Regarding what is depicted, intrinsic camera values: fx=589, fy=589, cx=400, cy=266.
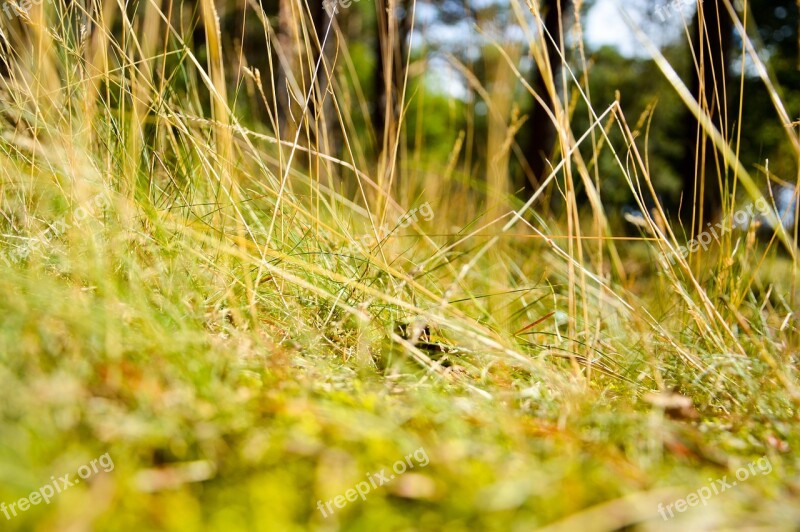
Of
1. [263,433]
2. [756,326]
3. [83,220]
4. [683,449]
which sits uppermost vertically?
[83,220]

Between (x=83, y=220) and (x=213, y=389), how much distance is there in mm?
516

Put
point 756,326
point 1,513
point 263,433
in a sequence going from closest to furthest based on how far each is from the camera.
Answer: point 1,513, point 263,433, point 756,326

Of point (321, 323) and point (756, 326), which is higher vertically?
point (321, 323)

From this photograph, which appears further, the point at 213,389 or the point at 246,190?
the point at 246,190

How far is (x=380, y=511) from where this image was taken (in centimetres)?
51

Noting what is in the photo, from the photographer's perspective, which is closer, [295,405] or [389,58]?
[295,405]

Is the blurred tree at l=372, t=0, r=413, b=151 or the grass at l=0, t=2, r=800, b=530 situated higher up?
the blurred tree at l=372, t=0, r=413, b=151

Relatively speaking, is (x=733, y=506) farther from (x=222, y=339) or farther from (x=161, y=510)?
(x=222, y=339)

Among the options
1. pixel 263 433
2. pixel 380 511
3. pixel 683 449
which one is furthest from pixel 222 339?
pixel 683 449

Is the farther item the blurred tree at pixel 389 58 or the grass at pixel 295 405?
the blurred tree at pixel 389 58

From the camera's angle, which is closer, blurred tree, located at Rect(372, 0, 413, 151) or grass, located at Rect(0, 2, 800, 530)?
grass, located at Rect(0, 2, 800, 530)

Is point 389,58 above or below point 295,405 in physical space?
above

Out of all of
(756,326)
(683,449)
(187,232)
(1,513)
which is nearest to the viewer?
(1,513)

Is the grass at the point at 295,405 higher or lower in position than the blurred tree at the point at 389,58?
lower
